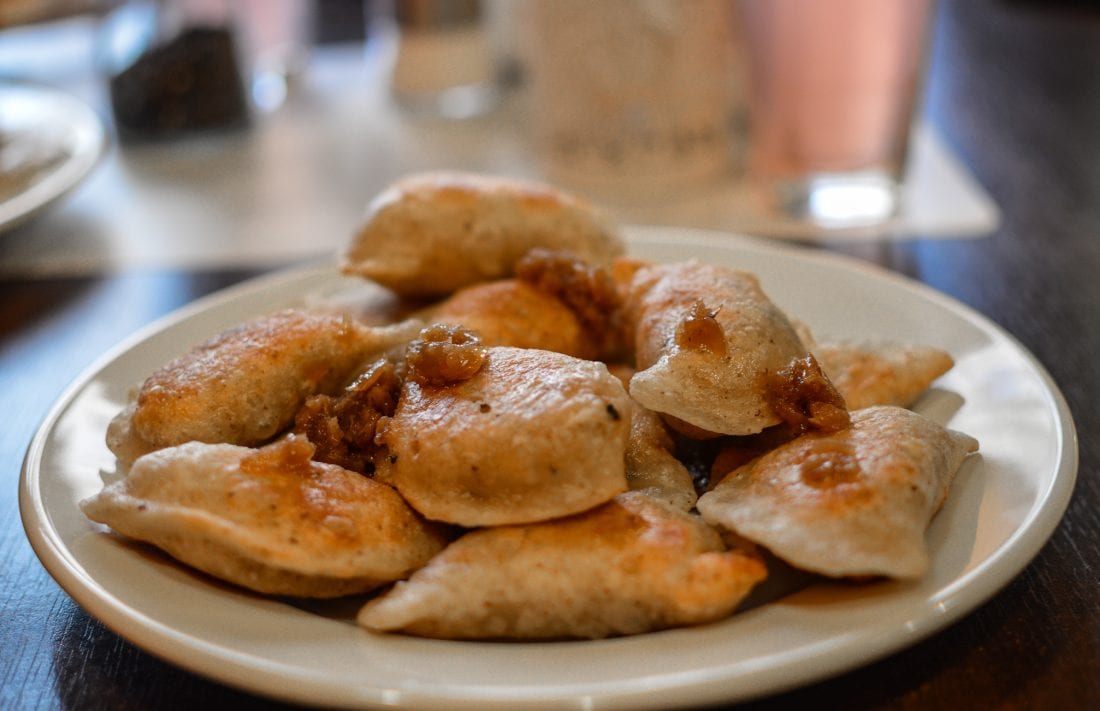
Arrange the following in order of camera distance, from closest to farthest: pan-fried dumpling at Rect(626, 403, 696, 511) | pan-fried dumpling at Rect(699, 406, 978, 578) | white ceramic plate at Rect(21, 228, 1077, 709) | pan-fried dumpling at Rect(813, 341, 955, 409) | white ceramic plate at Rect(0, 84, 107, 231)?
white ceramic plate at Rect(21, 228, 1077, 709) < pan-fried dumpling at Rect(699, 406, 978, 578) < pan-fried dumpling at Rect(626, 403, 696, 511) < pan-fried dumpling at Rect(813, 341, 955, 409) < white ceramic plate at Rect(0, 84, 107, 231)

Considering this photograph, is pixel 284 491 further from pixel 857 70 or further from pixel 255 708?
pixel 857 70

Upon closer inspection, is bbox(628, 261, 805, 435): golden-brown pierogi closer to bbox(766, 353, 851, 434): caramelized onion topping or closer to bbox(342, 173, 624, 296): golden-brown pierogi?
bbox(766, 353, 851, 434): caramelized onion topping

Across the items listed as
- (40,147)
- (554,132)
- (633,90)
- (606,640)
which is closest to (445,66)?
(554,132)

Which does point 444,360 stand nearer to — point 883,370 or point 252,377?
point 252,377

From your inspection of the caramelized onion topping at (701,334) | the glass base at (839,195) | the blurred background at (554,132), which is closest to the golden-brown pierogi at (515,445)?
the caramelized onion topping at (701,334)

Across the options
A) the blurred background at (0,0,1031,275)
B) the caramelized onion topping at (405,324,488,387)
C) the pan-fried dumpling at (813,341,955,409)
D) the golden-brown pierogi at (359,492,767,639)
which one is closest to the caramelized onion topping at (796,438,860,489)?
the golden-brown pierogi at (359,492,767,639)
